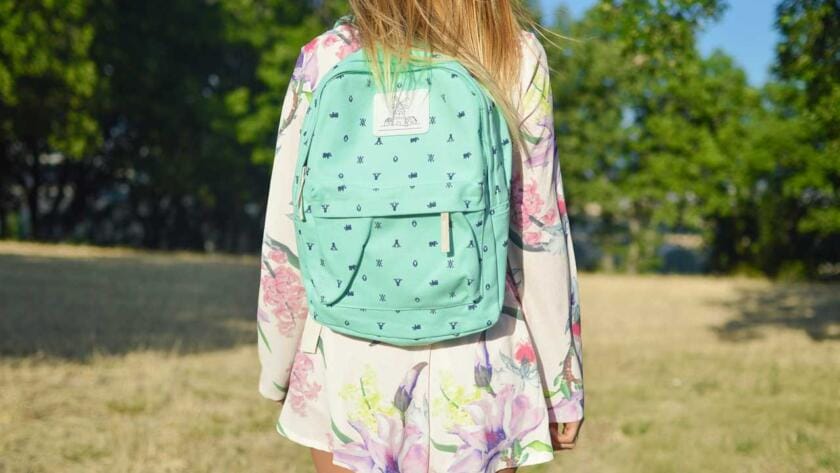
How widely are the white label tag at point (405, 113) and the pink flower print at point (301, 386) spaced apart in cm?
53

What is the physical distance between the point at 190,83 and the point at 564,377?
100 ft

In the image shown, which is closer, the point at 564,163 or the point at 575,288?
the point at 575,288

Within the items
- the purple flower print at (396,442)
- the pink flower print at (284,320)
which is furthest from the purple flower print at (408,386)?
→ the pink flower print at (284,320)

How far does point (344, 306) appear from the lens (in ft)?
5.95

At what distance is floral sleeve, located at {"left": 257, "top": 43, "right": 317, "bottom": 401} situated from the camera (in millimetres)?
1934

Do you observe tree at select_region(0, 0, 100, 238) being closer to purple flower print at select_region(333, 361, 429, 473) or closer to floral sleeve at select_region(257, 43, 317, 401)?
floral sleeve at select_region(257, 43, 317, 401)

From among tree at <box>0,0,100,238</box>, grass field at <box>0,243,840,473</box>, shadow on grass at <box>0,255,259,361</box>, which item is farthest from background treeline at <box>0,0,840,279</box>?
grass field at <box>0,243,840,473</box>

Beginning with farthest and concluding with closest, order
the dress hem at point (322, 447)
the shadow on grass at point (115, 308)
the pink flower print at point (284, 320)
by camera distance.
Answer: the shadow on grass at point (115, 308), the pink flower print at point (284, 320), the dress hem at point (322, 447)

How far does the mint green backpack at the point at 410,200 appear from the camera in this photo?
1.75m

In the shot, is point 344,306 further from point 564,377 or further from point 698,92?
point 698,92

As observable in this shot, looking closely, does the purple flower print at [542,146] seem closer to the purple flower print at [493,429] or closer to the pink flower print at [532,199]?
the pink flower print at [532,199]

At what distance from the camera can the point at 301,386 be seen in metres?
1.96

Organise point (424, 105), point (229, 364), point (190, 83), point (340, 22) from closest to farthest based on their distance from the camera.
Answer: point (424, 105), point (340, 22), point (229, 364), point (190, 83)

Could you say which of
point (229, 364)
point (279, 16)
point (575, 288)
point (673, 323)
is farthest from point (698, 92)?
point (575, 288)
